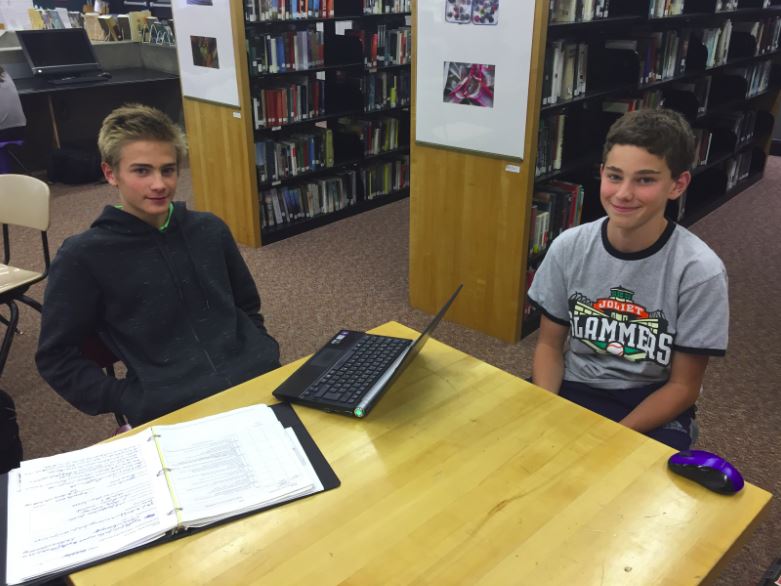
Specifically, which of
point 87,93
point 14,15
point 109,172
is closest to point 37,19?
point 14,15

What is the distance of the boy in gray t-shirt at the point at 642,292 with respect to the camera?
1392 millimetres

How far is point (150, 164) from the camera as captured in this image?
1.50 m

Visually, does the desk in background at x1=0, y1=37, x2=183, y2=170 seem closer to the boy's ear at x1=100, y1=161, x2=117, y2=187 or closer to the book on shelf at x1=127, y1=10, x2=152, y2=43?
the book on shelf at x1=127, y1=10, x2=152, y2=43

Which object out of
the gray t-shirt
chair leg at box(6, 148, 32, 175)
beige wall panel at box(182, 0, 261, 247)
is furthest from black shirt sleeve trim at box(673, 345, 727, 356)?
chair leg at box(6, 148, 32, 175)

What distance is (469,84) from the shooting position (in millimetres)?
2670

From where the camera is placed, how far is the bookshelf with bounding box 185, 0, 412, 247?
3.86 metres

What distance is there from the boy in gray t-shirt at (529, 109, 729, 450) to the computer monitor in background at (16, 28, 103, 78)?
530 cm

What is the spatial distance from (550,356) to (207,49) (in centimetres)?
297

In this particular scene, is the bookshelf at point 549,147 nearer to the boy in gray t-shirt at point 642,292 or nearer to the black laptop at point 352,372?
the boy in gray t-shirt at point 642,292

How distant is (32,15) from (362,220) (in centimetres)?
455

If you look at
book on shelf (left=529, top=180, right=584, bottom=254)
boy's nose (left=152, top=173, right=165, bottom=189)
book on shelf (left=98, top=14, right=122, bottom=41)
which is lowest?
book on shelf (left=529, top=180, right=584, bottom=254)

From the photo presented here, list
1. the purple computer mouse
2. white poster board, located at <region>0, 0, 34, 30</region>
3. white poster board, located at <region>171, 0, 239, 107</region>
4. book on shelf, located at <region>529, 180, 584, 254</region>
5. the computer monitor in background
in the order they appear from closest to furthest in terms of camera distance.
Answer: the purple computer mouse, book on shelf, located at <region>529, 180, 584, 254</region>, white poster board, located at <region>171, 0, 239, 107</region>, the computer monitor in background, white poster board, located at <region>0, 0, 34, 30</region>

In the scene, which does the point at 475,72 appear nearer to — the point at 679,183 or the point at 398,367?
the point at 679,183

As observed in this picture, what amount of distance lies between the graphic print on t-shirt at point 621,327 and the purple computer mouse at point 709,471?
44cm
